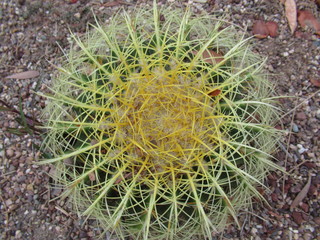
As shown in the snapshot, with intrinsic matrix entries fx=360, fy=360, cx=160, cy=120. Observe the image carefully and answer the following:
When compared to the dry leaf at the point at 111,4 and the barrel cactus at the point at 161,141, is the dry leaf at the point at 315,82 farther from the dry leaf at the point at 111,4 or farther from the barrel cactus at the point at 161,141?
the dry leaf at the point at 111,4

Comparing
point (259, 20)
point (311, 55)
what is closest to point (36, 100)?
point (259, 20)

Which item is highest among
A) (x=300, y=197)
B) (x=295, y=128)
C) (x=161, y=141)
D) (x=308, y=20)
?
(x=161, y=141)

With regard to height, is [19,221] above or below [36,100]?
below

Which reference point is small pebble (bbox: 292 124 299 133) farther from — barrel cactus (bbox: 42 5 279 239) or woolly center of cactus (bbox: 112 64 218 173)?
woolly center of cactus (bbox: 112 64 218 173)

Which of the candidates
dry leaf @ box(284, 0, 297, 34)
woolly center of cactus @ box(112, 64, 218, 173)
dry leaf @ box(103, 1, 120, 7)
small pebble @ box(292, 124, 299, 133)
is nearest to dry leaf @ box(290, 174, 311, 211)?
small pebble @ box(292, 124, 299, 133)

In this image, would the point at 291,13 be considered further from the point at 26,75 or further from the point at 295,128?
the point at 26,75

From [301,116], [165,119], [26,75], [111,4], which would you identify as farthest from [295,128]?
[26,75]

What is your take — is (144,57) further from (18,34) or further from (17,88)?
(18,34)
